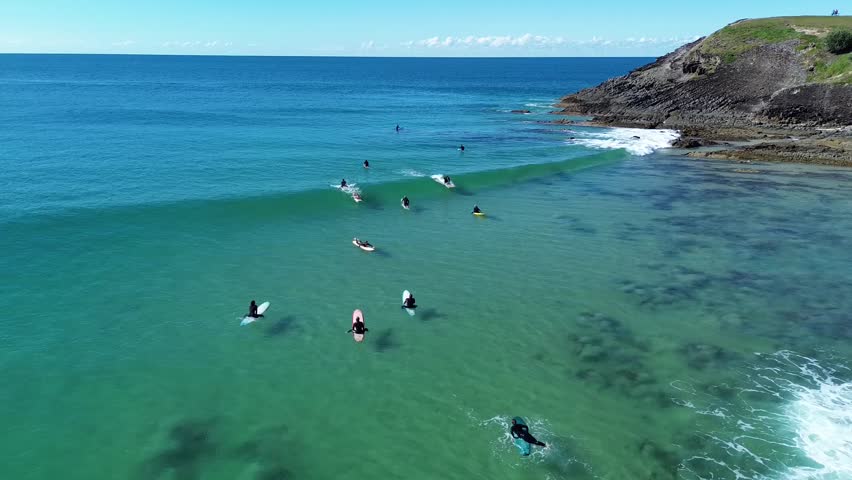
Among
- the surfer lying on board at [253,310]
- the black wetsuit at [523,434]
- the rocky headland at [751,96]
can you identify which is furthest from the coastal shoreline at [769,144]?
the surfer lying on board at [253,310]

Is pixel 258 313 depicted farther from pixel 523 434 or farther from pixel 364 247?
pixel 523 434

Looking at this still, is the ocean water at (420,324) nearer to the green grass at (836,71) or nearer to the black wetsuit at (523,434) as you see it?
the black wetsuit at (523,434)

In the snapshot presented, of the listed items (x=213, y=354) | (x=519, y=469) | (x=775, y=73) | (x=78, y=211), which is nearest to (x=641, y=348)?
(x=519, y=469)

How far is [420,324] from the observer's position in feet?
78.0

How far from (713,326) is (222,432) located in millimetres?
20868

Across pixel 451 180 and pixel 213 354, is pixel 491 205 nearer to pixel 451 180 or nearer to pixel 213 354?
pixel 451 180

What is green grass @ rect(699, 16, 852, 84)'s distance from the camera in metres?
72.8

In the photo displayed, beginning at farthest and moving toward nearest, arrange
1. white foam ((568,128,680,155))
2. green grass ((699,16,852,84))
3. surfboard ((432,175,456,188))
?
green grass ((699,16,852,84)) < white foam ((568,128,680,155)) < surfboard ((432,175,456,188))

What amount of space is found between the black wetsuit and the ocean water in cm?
50

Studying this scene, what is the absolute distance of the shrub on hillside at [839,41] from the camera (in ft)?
243

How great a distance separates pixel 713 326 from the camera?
23.2 m

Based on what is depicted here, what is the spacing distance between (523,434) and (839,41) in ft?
291

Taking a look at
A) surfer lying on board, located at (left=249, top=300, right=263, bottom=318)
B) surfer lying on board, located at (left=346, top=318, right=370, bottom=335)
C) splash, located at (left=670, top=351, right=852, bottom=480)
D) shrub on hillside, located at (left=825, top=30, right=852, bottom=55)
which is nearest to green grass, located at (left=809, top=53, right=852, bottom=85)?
shrub on hillside, located at (left=825, top=30, right=852, bottom=55)

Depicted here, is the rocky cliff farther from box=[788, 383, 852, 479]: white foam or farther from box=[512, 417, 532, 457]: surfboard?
box=[512, 417, 532, 457]: surfboard
